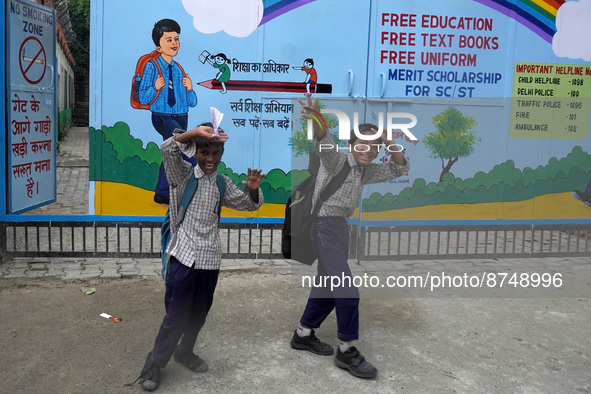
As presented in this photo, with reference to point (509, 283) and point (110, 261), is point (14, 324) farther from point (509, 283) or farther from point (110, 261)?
point (509, 283)

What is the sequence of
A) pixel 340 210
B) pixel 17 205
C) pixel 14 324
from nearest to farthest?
pixel 340 210 < pixel 14 324 < pixel 17 205

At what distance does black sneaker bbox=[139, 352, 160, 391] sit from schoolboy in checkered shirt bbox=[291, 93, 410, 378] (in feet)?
3.45

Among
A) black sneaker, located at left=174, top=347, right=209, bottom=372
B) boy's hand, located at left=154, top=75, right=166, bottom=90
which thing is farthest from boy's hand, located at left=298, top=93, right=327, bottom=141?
boy's hand, located at left=154, top=75, right=166, bottom=90

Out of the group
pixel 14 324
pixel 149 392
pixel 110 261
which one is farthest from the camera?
pixel 110 261

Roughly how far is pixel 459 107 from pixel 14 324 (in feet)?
14.9

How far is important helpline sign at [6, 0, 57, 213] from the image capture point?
5.55m

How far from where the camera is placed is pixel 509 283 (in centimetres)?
588

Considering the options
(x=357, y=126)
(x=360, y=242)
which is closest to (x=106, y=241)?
(x=360, y=242)

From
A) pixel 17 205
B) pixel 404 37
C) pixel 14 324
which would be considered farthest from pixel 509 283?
pixel 17 205

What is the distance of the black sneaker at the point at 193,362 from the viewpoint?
3.78 metres

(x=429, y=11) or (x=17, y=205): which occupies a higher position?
(x=429, y=11)

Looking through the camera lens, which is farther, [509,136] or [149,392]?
[509,136]

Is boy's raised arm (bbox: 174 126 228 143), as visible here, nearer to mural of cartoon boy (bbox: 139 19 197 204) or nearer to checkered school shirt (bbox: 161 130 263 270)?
checkered school shirt (bbox: 161 130 263 270)

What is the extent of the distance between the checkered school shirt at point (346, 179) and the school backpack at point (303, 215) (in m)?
0.03
